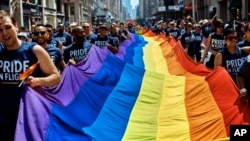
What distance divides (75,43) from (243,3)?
33511 mm

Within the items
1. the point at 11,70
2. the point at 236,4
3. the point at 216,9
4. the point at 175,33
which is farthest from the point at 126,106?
the point at 216,9

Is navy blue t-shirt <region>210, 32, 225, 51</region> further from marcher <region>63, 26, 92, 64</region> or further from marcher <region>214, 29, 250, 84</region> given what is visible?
marcher <region>63, 26, 92, 64</region>

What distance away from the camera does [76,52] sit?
37.9 ft

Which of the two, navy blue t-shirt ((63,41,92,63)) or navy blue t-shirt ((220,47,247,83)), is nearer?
navy blue t-shirt ((220,47,247,83))

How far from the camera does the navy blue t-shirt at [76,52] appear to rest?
11.4 metres

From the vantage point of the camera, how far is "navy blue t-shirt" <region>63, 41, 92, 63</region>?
11438 mm

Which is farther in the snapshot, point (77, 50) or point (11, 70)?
point (77, 50)

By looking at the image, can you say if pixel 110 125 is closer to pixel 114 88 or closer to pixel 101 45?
pixel 114 88

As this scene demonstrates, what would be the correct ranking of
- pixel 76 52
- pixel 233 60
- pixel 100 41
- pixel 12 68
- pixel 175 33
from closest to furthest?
1. pixel 12 68
2. pixel 233 60
3. pixel 76 52
4. pixel 100 41
5. pixel 175 33

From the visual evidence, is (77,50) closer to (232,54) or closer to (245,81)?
(232,54)

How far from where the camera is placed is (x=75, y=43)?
1146 centimetres

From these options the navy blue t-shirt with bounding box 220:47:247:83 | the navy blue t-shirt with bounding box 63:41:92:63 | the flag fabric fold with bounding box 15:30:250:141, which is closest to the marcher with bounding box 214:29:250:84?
the navy blue t-shirt with bounding box 220:47:247:83

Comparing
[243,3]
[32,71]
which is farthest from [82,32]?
[243,3]

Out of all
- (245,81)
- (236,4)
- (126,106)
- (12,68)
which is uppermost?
(236,4)
